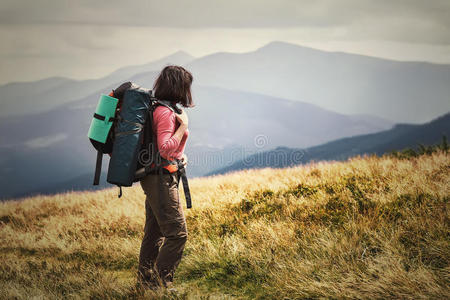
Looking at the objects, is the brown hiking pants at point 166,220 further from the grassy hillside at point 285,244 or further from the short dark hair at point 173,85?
the short dark hair at point 173,85

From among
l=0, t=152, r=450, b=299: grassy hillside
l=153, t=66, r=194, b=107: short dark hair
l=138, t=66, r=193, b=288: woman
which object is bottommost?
l=0, t=152, r=450, b=299: grassy hillside

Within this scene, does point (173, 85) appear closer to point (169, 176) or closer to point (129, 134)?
point (129, 134)

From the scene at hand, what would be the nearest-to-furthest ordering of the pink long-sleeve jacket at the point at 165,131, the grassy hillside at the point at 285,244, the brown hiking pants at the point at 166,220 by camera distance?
1. the pink long-sleeve jacket at the point at 165,131
2. the brown hiking pants at the point at 166,220
3. the grassy hillside at the point at 285,244

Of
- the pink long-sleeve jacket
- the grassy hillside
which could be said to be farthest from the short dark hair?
the grassy hillside

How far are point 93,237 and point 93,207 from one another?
3.01 meters

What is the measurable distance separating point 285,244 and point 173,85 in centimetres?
282

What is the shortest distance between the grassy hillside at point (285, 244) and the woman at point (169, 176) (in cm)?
54

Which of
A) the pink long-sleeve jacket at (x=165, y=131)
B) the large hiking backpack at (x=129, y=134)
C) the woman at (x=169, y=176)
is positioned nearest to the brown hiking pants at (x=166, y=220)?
the woman at (x=169, y=176)

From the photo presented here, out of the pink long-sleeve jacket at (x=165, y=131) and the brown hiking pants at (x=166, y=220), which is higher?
the pink long-sleeve jacket at (x=165, y=131)

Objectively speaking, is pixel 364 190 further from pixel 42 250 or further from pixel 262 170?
pixel 42 250

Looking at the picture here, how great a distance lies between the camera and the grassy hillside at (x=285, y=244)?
3.88m

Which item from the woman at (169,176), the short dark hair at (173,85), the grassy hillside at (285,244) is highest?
the short dark hair at (173,85)

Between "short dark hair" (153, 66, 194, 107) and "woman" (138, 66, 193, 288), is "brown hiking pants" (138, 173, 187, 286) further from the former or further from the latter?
"short dark hair" (153, 66, 194, 107)

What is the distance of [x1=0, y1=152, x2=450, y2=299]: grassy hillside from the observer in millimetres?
3881
